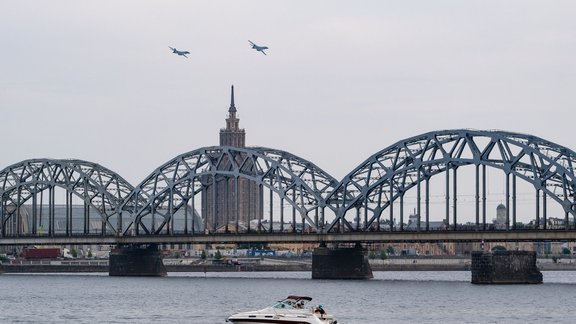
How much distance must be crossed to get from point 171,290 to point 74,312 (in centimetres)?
4033

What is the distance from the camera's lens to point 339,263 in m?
197

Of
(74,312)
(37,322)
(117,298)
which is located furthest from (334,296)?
(37,322)

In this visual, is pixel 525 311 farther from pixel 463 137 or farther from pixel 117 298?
pixel 463 137

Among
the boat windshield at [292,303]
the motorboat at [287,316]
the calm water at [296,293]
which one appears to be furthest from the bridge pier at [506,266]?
the motorboat at [287,316]

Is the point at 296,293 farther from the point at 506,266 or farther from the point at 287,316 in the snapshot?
the point at 287,316

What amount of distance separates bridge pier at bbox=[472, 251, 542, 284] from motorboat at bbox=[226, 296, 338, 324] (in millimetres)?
66763

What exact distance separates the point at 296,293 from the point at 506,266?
24865 mm

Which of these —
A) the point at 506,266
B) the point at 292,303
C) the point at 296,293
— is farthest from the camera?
the point at 506,266

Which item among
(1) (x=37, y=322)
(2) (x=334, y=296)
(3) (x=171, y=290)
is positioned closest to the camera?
(1) (x=37, y=322)

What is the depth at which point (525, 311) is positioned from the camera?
134m

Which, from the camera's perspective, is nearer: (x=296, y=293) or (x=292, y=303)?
(x=292, y=303)

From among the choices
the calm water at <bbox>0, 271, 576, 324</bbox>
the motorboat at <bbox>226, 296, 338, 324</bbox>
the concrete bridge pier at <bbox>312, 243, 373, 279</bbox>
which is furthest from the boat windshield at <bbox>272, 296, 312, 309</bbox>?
the concrete bridge pier at <bbox>312, 243, 373, 279</bbox>

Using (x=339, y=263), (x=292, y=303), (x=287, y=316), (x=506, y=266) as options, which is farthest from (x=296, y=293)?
(x=287, y=316)

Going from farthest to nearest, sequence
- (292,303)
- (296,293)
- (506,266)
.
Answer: (506,266), (296,293), (292,303)
